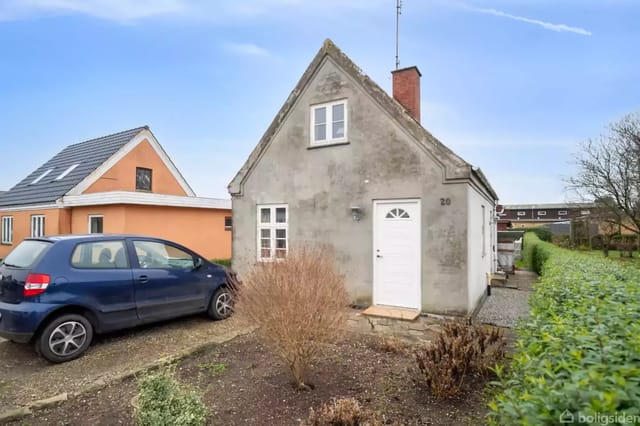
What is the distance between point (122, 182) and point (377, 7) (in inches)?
556

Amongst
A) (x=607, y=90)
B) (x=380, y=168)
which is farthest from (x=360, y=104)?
(x=607, y=90)

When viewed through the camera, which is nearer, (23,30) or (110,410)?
(110,410)

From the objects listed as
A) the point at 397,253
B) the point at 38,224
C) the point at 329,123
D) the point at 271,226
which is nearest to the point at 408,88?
the point at 329,123

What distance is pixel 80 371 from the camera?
4773 mm

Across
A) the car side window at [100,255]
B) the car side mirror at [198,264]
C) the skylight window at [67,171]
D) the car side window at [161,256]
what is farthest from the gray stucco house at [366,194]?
the skylight window at [67,171]

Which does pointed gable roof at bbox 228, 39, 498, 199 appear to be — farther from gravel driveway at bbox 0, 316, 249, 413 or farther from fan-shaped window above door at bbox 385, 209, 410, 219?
gravel driveway at bbox 0, 316, 249, 413

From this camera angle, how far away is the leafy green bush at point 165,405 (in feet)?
9.50

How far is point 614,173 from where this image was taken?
19312mm

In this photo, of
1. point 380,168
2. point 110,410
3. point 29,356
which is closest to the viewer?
point 110,410

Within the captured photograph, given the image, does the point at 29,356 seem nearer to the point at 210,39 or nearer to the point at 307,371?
the point at 307,371

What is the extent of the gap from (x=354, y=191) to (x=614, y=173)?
19.1 meters

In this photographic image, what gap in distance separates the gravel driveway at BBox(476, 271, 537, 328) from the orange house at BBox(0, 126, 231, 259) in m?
11.6

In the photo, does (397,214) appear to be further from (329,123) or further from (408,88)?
(408,88)

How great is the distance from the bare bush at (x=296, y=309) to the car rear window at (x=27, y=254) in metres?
3.49
